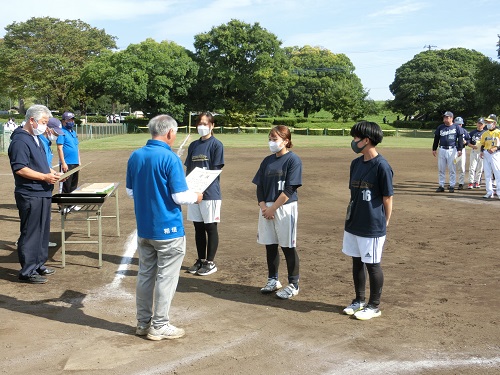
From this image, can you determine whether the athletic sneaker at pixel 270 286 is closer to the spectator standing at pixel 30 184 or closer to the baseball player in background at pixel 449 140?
the spectator standing at pixel 30 184

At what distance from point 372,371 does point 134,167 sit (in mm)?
2866

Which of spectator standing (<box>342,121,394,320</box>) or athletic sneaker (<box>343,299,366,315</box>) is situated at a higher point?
spectator standing (<box>342,121,394,320</box>)

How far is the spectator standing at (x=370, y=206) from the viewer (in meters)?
5.96

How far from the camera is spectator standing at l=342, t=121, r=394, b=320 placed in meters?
5.96

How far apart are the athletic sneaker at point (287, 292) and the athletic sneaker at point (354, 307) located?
2.56ft

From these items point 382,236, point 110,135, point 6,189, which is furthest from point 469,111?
point 382,236

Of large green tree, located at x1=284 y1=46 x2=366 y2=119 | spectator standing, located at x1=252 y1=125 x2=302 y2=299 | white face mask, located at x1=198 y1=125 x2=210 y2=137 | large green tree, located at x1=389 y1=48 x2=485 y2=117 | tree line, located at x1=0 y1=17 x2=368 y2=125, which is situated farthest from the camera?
large green tree, located at x1=284 y1=46 x2=366 y2=119

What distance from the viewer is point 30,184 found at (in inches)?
291

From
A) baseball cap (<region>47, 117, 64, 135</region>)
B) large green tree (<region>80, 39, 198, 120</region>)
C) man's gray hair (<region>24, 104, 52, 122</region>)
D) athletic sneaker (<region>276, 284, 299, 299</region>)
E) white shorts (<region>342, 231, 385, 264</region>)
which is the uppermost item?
large green tree (<region>80, 39, 198, 120</region>)

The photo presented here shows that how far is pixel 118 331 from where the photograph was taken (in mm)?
5684

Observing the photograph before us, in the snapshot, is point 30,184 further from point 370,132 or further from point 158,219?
point 370,132

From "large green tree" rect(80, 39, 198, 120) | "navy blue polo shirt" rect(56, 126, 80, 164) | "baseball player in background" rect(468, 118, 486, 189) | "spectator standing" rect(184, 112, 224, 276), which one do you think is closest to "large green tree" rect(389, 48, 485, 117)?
"large green tree" rect(80, 39, 198, 120)

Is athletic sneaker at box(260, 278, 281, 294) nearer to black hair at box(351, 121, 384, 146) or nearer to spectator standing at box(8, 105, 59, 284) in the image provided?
black hair at box(351, 121, 384, 146)

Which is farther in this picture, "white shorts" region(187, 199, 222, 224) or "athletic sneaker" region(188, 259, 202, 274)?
"athletic sneaker" region(188, 259, 202, 274)
